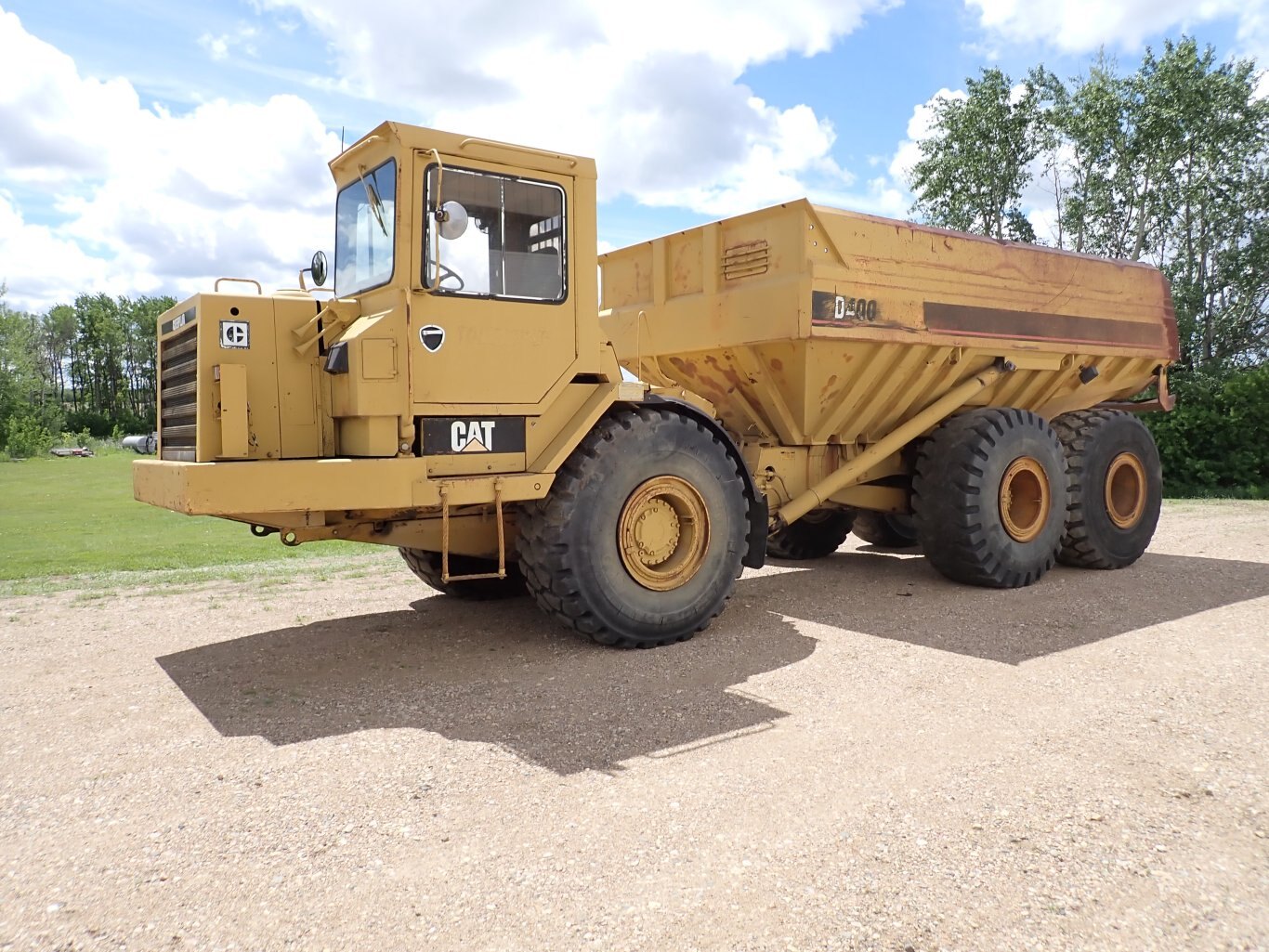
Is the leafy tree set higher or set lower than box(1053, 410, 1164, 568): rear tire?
higher

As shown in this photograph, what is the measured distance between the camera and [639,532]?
633 centimetres

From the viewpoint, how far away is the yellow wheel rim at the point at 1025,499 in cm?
836

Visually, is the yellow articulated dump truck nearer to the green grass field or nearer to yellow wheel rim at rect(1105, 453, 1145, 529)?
yellow wheel rim at rect(1105, 453, 1145, 529)

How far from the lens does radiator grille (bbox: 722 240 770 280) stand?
744 cm

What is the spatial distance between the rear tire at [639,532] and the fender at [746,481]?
0.08 metres

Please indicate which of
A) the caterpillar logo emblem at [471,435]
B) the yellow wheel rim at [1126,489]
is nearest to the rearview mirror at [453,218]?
the caterpillar logo emblem at [471,435]

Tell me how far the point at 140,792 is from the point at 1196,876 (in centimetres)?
415

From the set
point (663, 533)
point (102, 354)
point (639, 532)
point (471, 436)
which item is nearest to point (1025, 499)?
point (663, 533)

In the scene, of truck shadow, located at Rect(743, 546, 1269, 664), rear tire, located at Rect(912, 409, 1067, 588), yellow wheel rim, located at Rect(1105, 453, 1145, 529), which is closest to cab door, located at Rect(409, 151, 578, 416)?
truck shadow, located at Rect(743, 546, 1269, 664)

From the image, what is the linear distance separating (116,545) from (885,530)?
9.97 meters

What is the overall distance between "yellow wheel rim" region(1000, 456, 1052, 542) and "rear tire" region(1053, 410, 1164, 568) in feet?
1.97

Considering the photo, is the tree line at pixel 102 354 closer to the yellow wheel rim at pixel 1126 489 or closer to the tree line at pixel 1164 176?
the tree line at pixel 1164 176

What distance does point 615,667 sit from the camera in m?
5.85

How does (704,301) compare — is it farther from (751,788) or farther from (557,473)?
(751,788)
